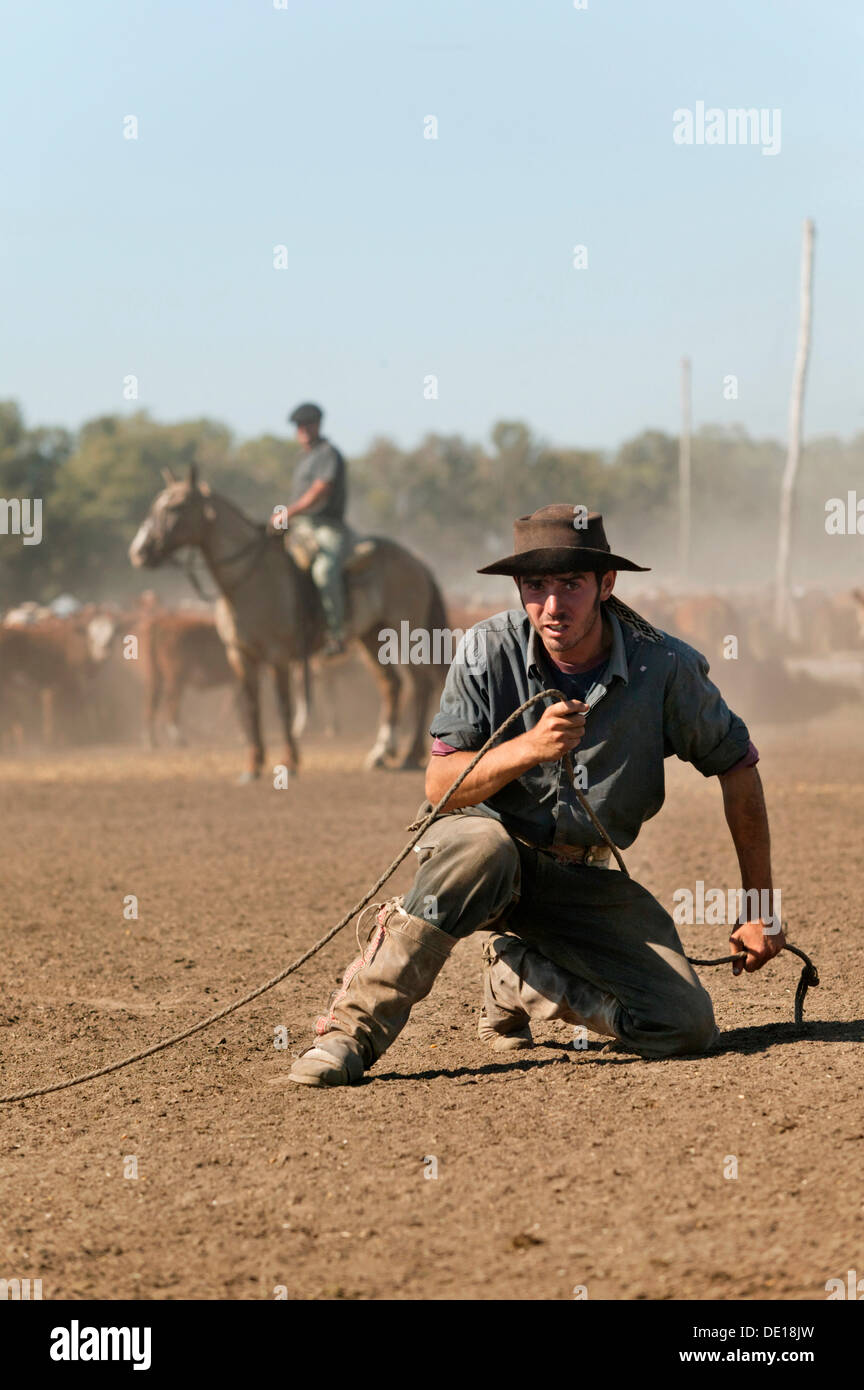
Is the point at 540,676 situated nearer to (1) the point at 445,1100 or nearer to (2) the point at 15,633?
(1) the point at 445,1100

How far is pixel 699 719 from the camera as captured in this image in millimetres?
4617

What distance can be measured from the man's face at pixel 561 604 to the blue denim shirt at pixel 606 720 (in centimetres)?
11

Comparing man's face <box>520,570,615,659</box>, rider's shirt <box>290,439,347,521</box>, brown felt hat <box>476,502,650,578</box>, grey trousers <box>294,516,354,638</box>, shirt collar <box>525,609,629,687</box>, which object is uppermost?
rider's shirt <box>290,439,347,521</box>

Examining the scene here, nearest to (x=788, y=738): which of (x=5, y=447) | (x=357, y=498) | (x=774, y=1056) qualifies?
(x=774, y=1056)

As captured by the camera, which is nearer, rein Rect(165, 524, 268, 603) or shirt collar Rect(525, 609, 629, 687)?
shirt collar Rect(525, 609, 629, 687)

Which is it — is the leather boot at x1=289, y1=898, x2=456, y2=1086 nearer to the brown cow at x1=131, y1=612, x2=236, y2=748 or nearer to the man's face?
the man's face

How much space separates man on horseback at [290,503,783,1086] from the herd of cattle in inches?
659

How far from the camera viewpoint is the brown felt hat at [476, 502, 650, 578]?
447 cm

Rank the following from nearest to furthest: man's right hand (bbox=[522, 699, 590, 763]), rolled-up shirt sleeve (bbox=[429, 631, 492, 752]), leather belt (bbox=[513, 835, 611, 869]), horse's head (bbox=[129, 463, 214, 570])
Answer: man's right hand (bbox=[522, 699, 590, 763]) < rolled-up shirt sleeve (bbox=[429, 631, 492, 752]) < leather belt (bbox=[513, 835, 611, 869]) < horse's head (bbox=[129, 463, 214, 570])

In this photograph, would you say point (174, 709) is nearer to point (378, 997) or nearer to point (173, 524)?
point (173, 524)

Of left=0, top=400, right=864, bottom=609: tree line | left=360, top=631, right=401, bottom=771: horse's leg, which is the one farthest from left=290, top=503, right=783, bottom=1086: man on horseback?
left=0, top=400, right=864, bottom=609: tree line

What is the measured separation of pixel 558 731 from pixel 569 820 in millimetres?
494

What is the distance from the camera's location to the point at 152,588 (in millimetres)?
59969

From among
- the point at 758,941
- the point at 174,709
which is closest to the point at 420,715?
the point at 174,709
